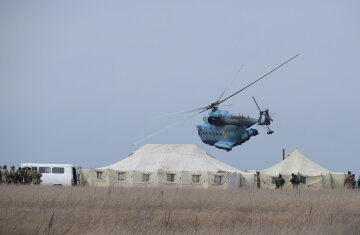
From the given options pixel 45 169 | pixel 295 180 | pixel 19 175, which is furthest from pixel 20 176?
pixel 295 180

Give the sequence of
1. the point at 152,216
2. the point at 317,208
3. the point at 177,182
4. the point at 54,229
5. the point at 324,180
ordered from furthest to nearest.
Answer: the point at 324,180, the point at 177,182, the point at 317,208, the point at 152,216, the point at 54,229

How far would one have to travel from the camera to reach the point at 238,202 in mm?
28766

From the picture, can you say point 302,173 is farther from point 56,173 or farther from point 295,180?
point 56,173

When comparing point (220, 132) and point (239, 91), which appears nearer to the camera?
point (239, 91)

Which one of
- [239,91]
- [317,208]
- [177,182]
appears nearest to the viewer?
[317,208]

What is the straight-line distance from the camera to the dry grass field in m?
16.2

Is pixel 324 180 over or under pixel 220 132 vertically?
under

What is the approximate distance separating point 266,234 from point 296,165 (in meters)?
36.3

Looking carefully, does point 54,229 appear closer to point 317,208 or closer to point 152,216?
point 152,216

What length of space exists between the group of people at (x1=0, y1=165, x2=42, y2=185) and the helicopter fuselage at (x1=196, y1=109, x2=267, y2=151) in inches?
503

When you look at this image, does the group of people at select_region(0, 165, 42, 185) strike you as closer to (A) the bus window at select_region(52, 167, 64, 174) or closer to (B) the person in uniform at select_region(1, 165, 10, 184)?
(B) the person in uniform at select_region(1, 165, 10, 184)

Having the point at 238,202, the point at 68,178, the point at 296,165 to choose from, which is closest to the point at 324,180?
the point at 296,165

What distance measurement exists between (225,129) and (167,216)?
94.5 feet

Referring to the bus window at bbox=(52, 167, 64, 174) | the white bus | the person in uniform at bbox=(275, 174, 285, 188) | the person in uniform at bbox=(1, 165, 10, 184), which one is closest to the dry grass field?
the person in uniform at bbox=(1, 165, 10, 184)
